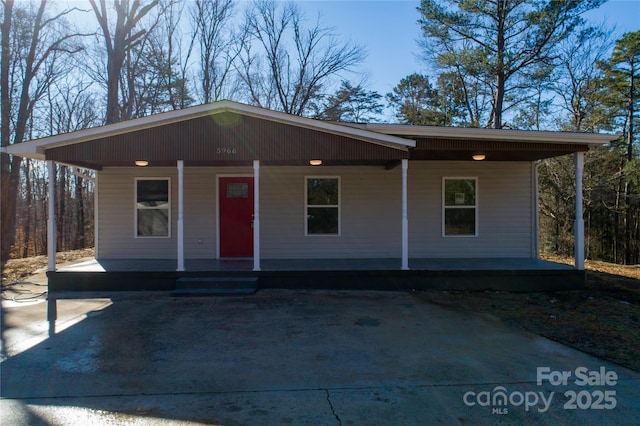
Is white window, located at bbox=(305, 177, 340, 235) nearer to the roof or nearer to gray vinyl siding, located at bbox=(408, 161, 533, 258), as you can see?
gray vinyl siding, located at bbox=(408, 161, 533, 258)

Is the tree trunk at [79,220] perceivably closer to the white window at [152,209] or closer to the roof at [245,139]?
the white window at [152,209]

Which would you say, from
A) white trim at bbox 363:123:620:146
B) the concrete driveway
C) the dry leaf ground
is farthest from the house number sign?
the dry leaf ground

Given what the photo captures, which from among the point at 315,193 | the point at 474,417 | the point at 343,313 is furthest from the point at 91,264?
the point at 474,417

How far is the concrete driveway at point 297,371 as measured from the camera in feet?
11.0

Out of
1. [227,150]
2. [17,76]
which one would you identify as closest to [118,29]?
[17,76]

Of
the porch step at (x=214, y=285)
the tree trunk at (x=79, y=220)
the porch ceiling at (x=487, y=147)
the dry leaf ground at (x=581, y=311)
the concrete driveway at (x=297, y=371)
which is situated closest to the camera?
the concrete driveway at (x=297, y=371)

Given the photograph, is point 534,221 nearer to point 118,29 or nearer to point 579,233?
point 579,233

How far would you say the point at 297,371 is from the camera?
422 cm

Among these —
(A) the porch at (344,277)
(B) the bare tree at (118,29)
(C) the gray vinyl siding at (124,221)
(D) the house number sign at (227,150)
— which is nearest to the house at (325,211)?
(C) the gray vinyl siding at (124,221)

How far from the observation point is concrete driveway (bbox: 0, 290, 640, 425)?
132 inches

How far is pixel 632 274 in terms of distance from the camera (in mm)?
10953

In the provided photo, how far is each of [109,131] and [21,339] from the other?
4.17 m

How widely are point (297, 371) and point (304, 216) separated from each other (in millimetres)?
6080

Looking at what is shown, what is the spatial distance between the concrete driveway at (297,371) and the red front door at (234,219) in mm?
3488
